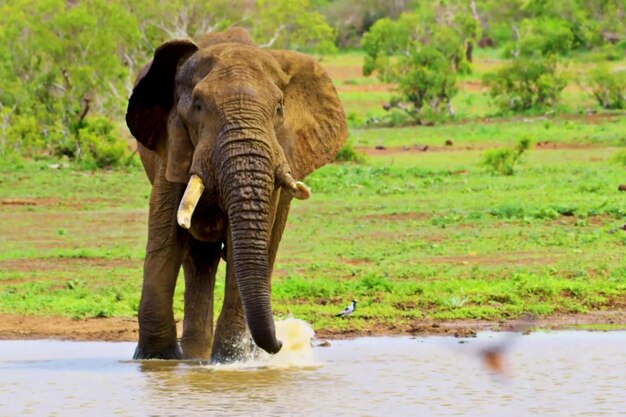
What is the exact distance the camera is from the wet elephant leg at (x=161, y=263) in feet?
27.3

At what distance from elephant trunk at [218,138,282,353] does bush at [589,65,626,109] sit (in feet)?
76.0

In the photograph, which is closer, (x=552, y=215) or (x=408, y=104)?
(x=552, y=215)

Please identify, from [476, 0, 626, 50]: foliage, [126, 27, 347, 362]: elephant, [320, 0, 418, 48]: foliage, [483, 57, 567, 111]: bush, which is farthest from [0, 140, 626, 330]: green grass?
[320, 0, 418, 48]: foliage

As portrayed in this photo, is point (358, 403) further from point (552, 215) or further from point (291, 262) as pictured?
point (552, 215)

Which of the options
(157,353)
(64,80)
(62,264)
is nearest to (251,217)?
(157,353)

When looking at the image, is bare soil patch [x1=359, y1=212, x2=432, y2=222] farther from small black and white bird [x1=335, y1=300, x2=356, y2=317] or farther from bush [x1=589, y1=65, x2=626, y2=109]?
bush [x1=589, y1=65, x2=626, y2=109]

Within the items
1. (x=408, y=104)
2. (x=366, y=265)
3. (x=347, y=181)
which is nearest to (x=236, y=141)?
(x=366, y=265)

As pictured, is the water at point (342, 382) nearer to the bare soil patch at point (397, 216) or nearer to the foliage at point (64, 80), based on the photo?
the bare soil patch at point (397, 216)

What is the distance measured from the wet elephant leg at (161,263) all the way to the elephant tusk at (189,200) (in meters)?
0.68

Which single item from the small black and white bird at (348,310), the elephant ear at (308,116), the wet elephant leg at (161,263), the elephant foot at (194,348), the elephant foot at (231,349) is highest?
the elephant ear at (308,116)

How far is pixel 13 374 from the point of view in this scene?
842 cm

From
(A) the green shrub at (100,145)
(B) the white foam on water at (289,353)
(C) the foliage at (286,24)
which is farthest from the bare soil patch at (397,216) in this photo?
(C) the foliage at (286,24)

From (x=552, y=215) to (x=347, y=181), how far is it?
474 centimetres

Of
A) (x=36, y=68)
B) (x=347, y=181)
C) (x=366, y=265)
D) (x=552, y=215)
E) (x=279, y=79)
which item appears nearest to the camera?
(x=279, y=79)
